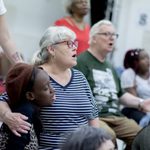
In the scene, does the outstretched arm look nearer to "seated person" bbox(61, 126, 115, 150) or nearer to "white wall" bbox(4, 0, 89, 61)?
"white wall" bbox(4, 0, 89, 61)

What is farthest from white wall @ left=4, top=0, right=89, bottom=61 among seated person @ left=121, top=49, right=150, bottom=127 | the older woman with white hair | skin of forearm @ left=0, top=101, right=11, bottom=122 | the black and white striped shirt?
skin of forearm @ left=0, top=101, right=11, bottom=122

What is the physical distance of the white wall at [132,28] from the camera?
6395 millimetres

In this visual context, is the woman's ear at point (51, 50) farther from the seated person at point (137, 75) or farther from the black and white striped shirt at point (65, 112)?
the seated person at point (137, 75)

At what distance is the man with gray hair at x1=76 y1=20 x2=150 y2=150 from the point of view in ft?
12.7

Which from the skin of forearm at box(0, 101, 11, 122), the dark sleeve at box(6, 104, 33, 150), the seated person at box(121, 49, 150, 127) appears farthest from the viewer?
the seated person at box(121, 49, 150, 127)

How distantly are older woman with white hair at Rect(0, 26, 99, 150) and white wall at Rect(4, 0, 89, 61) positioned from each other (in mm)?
1772

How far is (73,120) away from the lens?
3.03 metres

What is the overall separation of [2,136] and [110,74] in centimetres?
160

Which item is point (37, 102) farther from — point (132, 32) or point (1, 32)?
point (132, 32)

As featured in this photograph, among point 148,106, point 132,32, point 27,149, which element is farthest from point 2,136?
point 132,32

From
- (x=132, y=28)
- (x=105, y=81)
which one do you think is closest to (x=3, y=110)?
(x=105, y=81)

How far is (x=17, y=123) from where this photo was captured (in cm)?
254

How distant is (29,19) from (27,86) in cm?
261

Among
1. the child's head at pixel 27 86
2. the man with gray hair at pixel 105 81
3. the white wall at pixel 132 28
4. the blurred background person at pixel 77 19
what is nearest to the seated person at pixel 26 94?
the child's head at pixel 27 86
